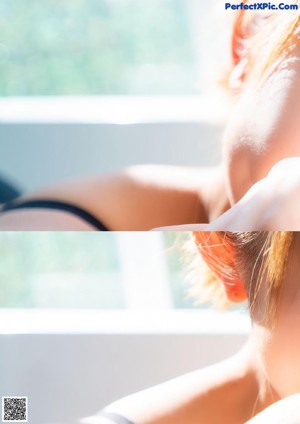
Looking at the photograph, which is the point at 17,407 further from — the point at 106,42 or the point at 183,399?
the point at 106,42

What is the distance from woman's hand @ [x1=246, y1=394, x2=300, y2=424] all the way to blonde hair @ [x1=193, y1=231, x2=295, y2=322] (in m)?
0.22

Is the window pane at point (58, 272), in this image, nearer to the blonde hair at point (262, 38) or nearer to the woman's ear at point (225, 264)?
the woman's ear at point (225, 264)

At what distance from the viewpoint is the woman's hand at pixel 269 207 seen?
1776mm

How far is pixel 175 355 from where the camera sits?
1864mm

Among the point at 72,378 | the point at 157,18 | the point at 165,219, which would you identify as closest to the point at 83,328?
the point at 72,378

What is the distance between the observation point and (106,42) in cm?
178

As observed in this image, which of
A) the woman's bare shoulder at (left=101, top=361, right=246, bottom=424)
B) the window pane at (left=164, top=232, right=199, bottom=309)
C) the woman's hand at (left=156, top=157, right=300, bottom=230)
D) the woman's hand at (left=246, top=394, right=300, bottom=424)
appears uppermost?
the woman's hand at (left=156, top=157, right=300, bottom=230)

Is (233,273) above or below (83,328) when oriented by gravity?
above

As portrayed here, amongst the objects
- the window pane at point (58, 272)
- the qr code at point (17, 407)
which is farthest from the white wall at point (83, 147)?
the qr code at point (17, 407)

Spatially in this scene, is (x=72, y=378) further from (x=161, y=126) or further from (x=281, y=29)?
→ (x=281, y=29)

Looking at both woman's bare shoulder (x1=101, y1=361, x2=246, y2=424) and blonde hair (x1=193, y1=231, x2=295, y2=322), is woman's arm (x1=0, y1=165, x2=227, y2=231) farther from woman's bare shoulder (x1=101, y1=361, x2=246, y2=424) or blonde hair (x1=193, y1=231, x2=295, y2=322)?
woman's bare shoulder (x1=101, y1=361, x2=246, y2=424)

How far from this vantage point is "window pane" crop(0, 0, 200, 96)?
1.78 meters

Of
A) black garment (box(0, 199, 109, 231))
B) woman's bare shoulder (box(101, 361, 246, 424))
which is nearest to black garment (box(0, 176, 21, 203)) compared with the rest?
black garment (box(0, 199, 109, 231))

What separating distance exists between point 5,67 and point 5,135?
Result: 174 millimetres
